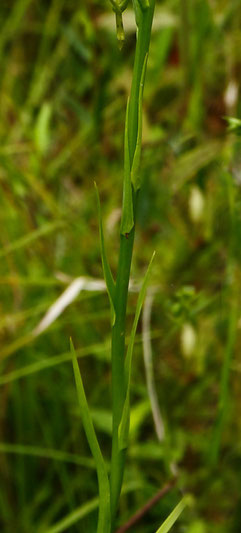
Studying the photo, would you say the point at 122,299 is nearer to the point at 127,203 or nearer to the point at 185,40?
the point at 127,203

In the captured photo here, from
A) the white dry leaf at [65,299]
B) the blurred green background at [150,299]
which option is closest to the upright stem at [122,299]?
the blurred green background at [150,299]

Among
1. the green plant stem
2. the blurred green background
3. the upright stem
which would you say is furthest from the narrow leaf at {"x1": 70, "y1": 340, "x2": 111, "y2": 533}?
the green plant stem

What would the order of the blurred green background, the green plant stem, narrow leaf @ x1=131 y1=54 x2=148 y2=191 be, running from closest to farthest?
narrow leaf @ x1=131 y1=54 x2=148 y2=191, the blurred green background, the green plant stem

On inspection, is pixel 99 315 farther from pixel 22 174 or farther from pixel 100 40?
pixel 100 40

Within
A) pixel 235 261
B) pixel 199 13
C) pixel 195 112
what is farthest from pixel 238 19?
pixel 235 261

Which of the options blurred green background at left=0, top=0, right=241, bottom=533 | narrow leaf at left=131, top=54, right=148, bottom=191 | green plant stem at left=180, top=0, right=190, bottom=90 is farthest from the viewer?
green plant stem at left=180, top=0, right=190, bottom=90

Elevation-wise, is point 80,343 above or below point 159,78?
below

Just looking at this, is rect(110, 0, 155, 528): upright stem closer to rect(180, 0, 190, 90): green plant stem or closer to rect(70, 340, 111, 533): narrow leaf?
rect(70, 340, 111, 533): narrow leaf
